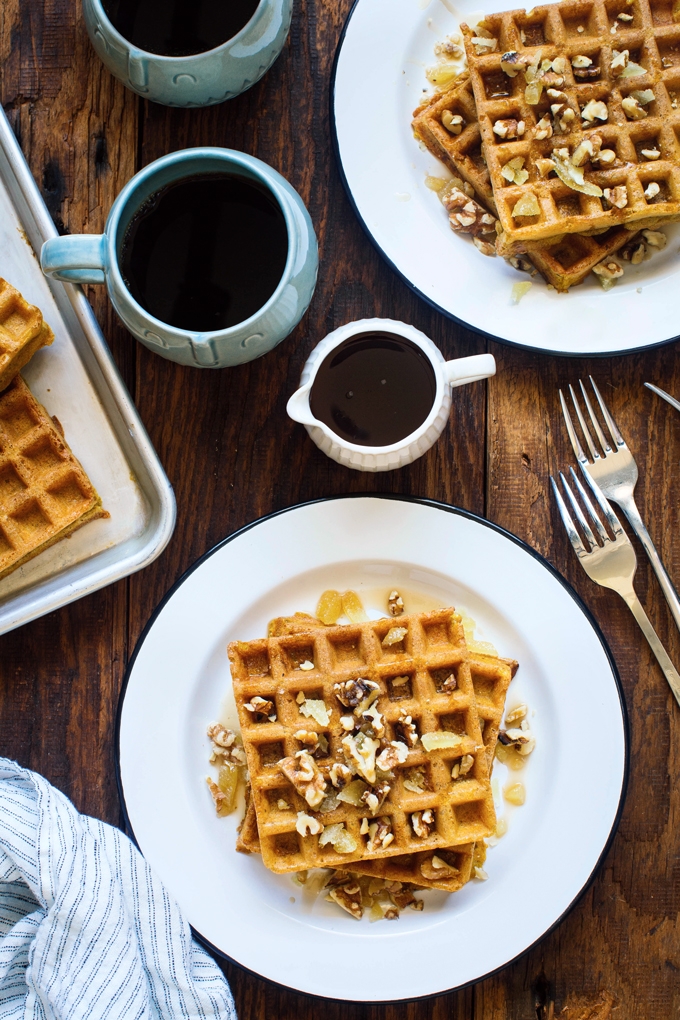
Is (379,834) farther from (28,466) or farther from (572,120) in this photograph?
(572,120)

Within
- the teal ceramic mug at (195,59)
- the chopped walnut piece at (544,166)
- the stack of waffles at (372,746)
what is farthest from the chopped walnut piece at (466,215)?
the stack of waffles at (372,746)

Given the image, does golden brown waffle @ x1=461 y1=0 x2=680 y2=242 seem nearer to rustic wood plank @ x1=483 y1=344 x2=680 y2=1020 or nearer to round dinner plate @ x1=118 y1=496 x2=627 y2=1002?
rustic wood plank @ x1=483 y1=344 x2=680 y2=1020

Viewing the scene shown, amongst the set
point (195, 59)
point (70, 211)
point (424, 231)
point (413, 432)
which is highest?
point (195, 59)

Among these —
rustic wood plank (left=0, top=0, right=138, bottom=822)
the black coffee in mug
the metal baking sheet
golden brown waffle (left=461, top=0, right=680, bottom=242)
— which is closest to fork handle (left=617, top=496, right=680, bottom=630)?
golden brown waffle (left=461, top=0, right=680, bottom=242)

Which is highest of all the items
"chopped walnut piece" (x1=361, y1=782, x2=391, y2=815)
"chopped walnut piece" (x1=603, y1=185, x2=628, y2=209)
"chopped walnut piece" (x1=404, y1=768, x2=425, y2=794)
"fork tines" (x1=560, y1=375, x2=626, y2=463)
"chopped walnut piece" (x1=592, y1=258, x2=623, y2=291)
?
"chopped walnut piece" (x1=603, y1=185, x2=628, y2=209)

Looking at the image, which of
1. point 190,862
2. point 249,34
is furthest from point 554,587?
point 249,34

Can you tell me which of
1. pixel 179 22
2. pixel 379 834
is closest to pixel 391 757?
pixel 379 834
